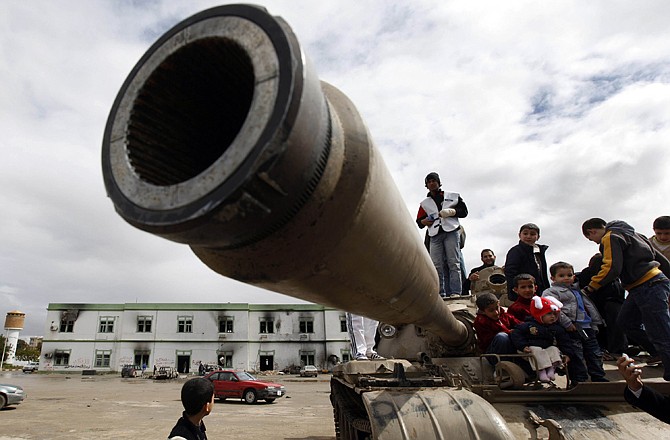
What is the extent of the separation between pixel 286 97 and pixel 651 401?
3.57m

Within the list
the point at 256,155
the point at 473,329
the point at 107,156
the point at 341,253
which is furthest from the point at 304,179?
the point at 473,329

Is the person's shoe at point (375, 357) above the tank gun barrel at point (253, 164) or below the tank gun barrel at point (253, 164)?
below

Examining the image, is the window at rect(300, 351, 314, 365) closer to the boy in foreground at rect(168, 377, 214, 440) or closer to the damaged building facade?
the damaged building facade

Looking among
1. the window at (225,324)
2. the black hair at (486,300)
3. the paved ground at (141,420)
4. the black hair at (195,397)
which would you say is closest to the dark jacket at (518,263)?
the black hair at (486,300)

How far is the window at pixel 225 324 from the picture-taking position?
4881 cm

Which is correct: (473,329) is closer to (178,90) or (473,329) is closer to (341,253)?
(341,253)

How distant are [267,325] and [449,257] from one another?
43496 millimetres

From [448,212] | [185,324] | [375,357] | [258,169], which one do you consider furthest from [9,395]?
[185,324]

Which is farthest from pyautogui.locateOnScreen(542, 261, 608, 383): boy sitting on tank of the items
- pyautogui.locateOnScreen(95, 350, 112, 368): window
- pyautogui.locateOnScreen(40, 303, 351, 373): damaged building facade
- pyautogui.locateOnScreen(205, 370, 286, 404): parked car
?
pyautogui.locateOnScreen(95, 350, 112, 368): window

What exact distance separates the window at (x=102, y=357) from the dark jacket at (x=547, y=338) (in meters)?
50.9

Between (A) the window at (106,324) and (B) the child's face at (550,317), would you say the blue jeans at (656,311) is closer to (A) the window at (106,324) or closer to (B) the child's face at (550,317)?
(B) the child's face at (550,317)

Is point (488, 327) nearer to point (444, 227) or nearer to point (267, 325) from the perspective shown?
point (444, 227)

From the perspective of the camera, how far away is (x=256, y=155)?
3.69 feet

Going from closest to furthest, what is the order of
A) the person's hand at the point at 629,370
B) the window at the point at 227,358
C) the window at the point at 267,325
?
the person's hand at the point at 629,370 → the window at the point at 227,358 → the window at the point at 267,325
